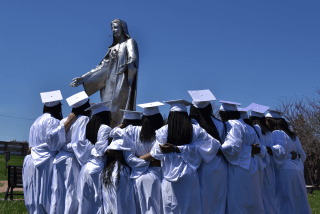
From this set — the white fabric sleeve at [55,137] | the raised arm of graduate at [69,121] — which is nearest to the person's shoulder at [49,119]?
the white fabric sleeve at [55,137]

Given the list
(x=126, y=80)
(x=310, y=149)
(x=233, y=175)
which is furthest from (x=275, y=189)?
(x=310, y=149)

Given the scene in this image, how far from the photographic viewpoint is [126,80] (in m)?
9.34

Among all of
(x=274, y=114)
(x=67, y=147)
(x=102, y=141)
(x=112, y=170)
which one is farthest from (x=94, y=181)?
(x=274, y=114)

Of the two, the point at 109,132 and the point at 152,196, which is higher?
the point at 109,132

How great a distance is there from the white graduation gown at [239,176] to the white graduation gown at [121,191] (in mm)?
1516

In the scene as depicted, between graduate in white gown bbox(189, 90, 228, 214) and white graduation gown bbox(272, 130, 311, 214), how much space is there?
2127 millimetres

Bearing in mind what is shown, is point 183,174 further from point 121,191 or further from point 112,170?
point 112,170

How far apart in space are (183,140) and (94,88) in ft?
15.3

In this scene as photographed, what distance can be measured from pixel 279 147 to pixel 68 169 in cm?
404

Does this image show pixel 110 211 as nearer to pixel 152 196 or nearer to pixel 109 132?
pixel 152 196

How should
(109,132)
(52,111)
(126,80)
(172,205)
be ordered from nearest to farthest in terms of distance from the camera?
(172,205), (109,132), (52,111), (126,80)

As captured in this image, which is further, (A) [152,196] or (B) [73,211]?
(B) [73,211]

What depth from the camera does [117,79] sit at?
9.52m

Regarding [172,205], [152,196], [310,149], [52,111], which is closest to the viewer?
[172,205]
